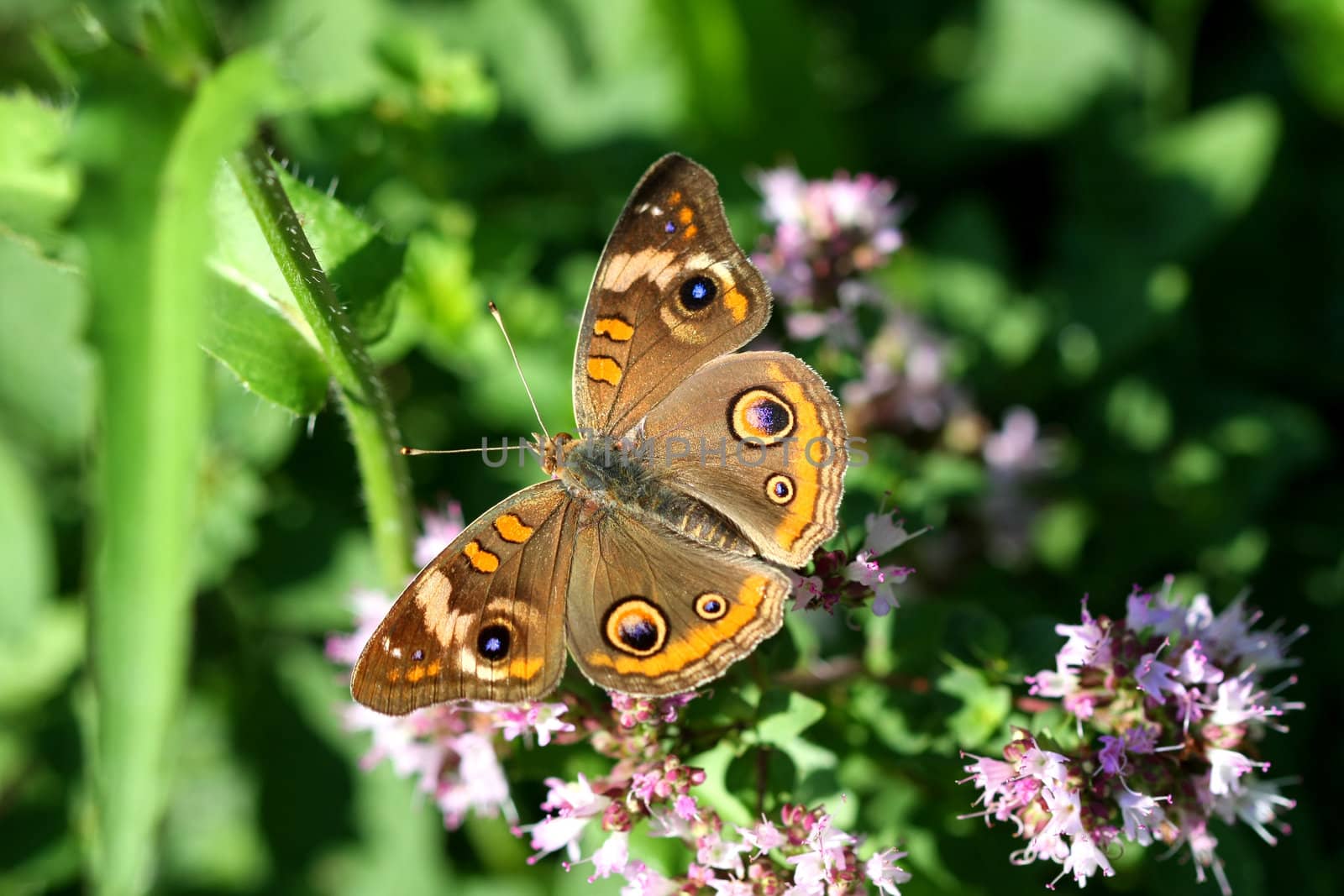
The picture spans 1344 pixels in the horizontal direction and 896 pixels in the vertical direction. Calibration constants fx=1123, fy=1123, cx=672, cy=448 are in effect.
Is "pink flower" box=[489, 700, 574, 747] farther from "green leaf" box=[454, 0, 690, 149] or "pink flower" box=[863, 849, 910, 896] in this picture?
"green leaf" box=[454, 0, 690, 149]

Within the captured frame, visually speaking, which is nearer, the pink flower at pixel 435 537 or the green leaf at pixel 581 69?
the pink flower at pixel 435 537

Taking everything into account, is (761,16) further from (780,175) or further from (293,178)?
(293,178)

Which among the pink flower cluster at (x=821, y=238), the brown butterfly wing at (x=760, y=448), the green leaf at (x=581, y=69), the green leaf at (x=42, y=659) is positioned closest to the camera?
the brown butterfly wing at (x=760, y=448)

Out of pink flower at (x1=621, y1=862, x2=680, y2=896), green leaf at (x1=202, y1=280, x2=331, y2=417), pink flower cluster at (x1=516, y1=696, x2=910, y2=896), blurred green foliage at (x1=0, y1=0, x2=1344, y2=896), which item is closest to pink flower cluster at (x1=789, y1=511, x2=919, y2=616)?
blurred green foliage at (x1=0, y1=0, x2=1344, y2=896)

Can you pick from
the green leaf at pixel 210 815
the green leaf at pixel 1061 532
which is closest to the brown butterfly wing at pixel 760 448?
the green leaf at pixel 1061 532

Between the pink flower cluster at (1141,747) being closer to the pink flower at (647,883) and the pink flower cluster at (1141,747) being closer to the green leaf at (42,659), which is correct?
the pink flower at (647,883)

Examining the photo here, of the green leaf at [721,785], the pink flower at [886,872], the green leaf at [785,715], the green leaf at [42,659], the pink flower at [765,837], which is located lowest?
the pink flower at [886,872]

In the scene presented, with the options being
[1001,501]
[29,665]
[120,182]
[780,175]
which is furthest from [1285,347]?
[29,665]
